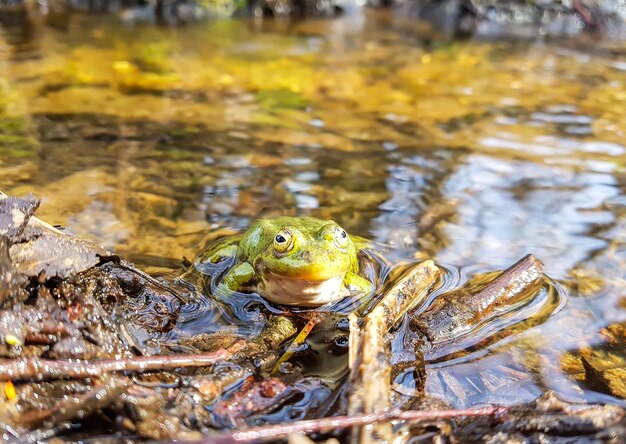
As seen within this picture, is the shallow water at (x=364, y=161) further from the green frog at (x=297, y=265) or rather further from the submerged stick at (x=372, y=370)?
the green frog at (x=297, y=265)

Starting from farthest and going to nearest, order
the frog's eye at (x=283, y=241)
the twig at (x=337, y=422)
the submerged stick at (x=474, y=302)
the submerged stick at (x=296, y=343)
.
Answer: the frog's eye at (x=283, y=241) < the submerged stick at (x=474, y=302) < the submerged stick at (x=296, y=343) < the twig at (x=337, y=422)

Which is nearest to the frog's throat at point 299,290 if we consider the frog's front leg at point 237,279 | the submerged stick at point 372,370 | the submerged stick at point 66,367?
the frog's front leg at point 237,279

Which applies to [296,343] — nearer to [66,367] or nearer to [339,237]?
[339,237]

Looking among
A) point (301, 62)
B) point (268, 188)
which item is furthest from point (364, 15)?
point (268, 188)

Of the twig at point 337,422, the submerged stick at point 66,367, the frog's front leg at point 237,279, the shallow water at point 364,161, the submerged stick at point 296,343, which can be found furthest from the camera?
the shallow water at point 364,161

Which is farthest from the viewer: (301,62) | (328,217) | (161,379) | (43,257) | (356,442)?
(301,62)

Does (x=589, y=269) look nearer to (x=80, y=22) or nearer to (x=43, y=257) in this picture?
(x=43, y=257)

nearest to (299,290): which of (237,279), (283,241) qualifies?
(283,241)
